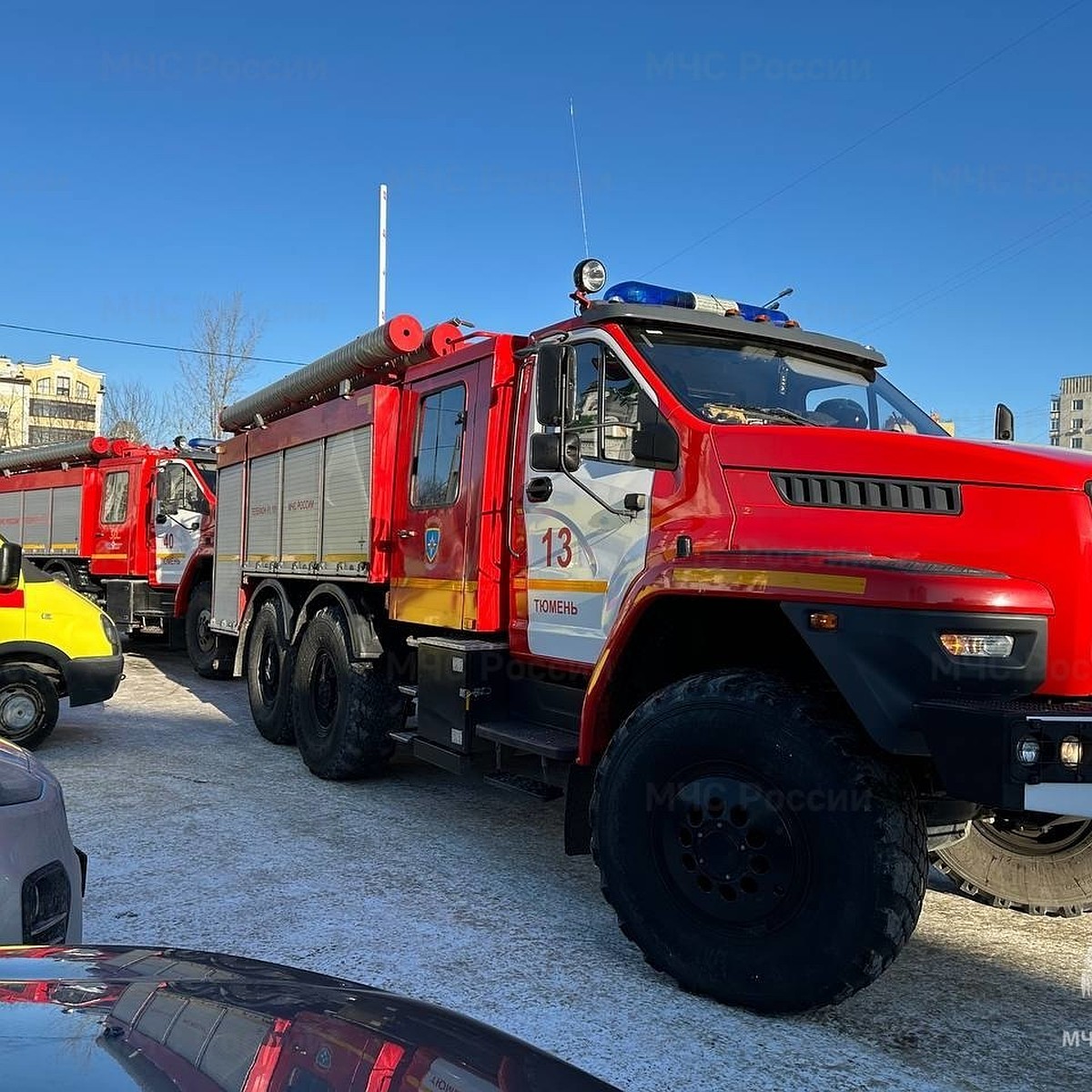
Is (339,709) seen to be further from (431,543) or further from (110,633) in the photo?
(110,633)

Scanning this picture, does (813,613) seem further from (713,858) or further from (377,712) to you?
(377,712)

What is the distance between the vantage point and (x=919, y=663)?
2898 mm

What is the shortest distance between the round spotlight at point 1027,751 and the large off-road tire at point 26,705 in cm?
685

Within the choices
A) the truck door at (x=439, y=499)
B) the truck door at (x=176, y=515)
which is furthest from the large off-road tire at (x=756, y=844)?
the truck door at (x=176, y=515)

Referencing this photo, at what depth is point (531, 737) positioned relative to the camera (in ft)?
14.6


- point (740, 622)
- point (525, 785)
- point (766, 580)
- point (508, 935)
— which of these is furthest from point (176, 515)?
point (766, 580)

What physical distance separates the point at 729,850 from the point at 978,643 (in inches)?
41.7

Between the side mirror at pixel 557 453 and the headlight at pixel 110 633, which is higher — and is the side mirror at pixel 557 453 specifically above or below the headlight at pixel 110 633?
above

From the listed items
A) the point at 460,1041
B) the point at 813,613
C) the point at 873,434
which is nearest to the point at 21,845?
the point at 460,1041

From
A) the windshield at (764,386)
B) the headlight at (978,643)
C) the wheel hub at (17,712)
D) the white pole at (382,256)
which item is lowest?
the wheel hub at (17,712)

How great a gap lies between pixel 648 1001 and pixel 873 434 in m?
2.15

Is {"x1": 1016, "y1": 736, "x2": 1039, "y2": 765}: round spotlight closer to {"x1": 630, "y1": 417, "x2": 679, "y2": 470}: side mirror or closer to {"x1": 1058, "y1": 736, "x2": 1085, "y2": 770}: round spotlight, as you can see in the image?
{"x1": 1058, "y1": 736, "x2": 1085, "y2": 770}: round spotlight

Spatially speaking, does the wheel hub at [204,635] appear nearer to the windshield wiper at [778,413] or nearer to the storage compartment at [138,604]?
the storage compartment at [138,604]

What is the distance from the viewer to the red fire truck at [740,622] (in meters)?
2.93
